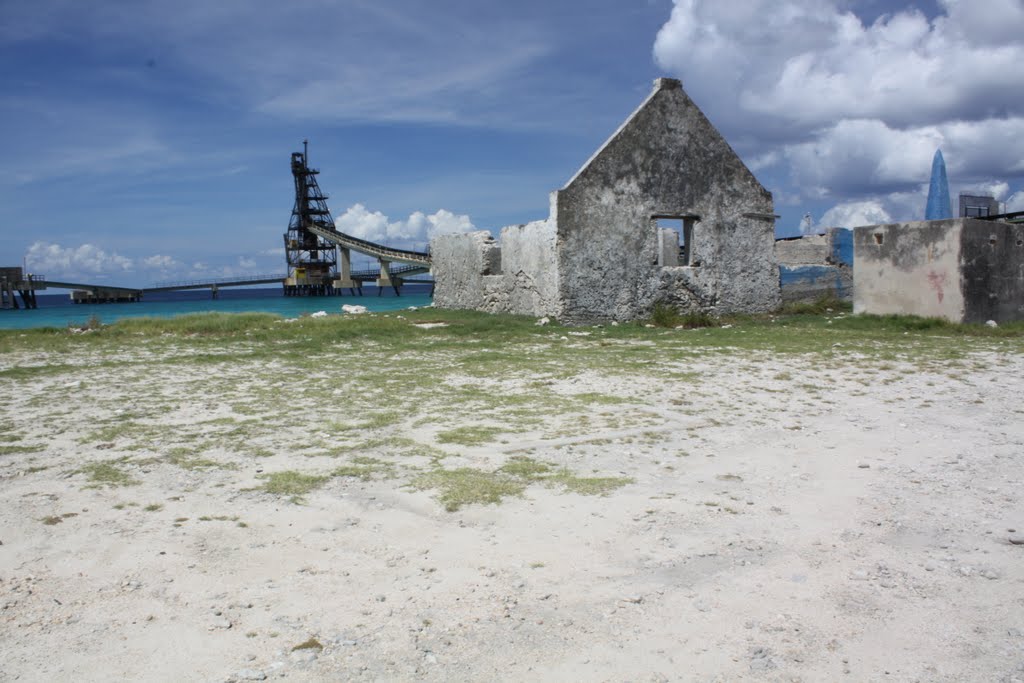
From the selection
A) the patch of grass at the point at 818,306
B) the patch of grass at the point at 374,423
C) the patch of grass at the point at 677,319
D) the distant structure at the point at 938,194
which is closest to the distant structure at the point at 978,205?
the distant structure at the point at 938,194

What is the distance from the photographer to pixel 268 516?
134 inches

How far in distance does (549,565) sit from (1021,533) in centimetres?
196

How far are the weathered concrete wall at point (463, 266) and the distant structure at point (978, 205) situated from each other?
1236 cm

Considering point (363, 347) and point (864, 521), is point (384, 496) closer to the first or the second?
point (864, 521)

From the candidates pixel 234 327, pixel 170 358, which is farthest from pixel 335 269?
pixel 170 358

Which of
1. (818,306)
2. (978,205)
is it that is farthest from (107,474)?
(978,205)

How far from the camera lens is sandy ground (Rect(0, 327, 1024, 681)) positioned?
A: 7.27 feet

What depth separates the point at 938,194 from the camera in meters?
17.0

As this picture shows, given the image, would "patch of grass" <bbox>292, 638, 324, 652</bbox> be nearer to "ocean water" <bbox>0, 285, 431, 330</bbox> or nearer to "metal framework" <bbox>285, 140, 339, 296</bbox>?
"ocean water" <bbox>0, 285, 431, 330</bbox>

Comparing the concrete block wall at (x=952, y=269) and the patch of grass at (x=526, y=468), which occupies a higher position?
the concrete block wall at (x=952, y=269)

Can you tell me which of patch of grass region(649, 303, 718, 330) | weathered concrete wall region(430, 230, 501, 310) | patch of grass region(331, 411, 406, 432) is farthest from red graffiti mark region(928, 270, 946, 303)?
patch of grass region(331, 411, 406, 432)

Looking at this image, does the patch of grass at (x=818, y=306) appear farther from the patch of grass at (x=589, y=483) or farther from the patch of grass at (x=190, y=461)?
the patch of grass at (x=190, y=461)

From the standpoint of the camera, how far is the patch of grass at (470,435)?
15.5 ft

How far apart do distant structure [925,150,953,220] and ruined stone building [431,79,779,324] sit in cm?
465
